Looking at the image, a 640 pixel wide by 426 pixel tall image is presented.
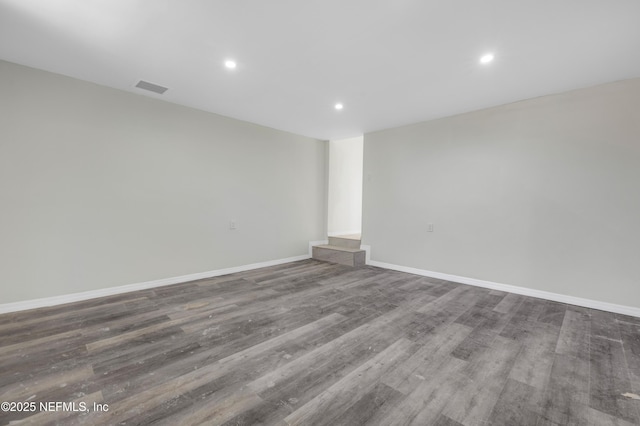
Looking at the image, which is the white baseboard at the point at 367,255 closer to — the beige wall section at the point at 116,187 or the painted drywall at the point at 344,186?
the painted drywall at the point at 344,186

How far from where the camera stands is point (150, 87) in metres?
3.04

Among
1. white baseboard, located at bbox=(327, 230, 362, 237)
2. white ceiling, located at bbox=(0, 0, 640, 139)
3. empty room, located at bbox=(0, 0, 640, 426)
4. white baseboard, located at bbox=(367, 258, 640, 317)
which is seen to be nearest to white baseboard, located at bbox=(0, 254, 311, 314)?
empty room, located at bbox=(0, 0, 640, 426)

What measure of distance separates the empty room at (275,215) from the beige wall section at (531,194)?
2 cm

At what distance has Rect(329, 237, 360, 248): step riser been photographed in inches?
200

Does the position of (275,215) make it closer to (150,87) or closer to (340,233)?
(340,233)

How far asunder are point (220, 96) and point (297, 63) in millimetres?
1298

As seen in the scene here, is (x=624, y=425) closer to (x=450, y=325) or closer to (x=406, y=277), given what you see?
(x=450, y=325)

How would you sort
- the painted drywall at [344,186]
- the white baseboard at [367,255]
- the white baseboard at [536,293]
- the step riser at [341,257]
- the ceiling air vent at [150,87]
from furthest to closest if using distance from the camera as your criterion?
the painted drywall at [344,186] → the white baseboard at [367,255] → the step riser at [341,257] → the ceiling air vent at [150,87] → the white baseboard at [536,293]

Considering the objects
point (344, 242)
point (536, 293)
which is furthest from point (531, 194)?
point (344, 242)

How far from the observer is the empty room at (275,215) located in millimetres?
1564

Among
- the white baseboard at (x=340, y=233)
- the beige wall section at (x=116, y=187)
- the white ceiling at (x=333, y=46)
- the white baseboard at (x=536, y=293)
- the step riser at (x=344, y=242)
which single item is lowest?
the white baseboard at (x=536, y=293)

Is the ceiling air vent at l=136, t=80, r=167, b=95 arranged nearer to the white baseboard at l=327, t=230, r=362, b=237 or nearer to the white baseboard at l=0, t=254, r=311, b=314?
the white baseboard at l=0, t=254, r=311, b=314

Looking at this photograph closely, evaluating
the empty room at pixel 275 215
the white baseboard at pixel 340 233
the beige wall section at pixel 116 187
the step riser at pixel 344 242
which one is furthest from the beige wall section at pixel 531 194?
the beige wall section at pixel 116 187

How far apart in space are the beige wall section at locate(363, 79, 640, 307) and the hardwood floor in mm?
494
